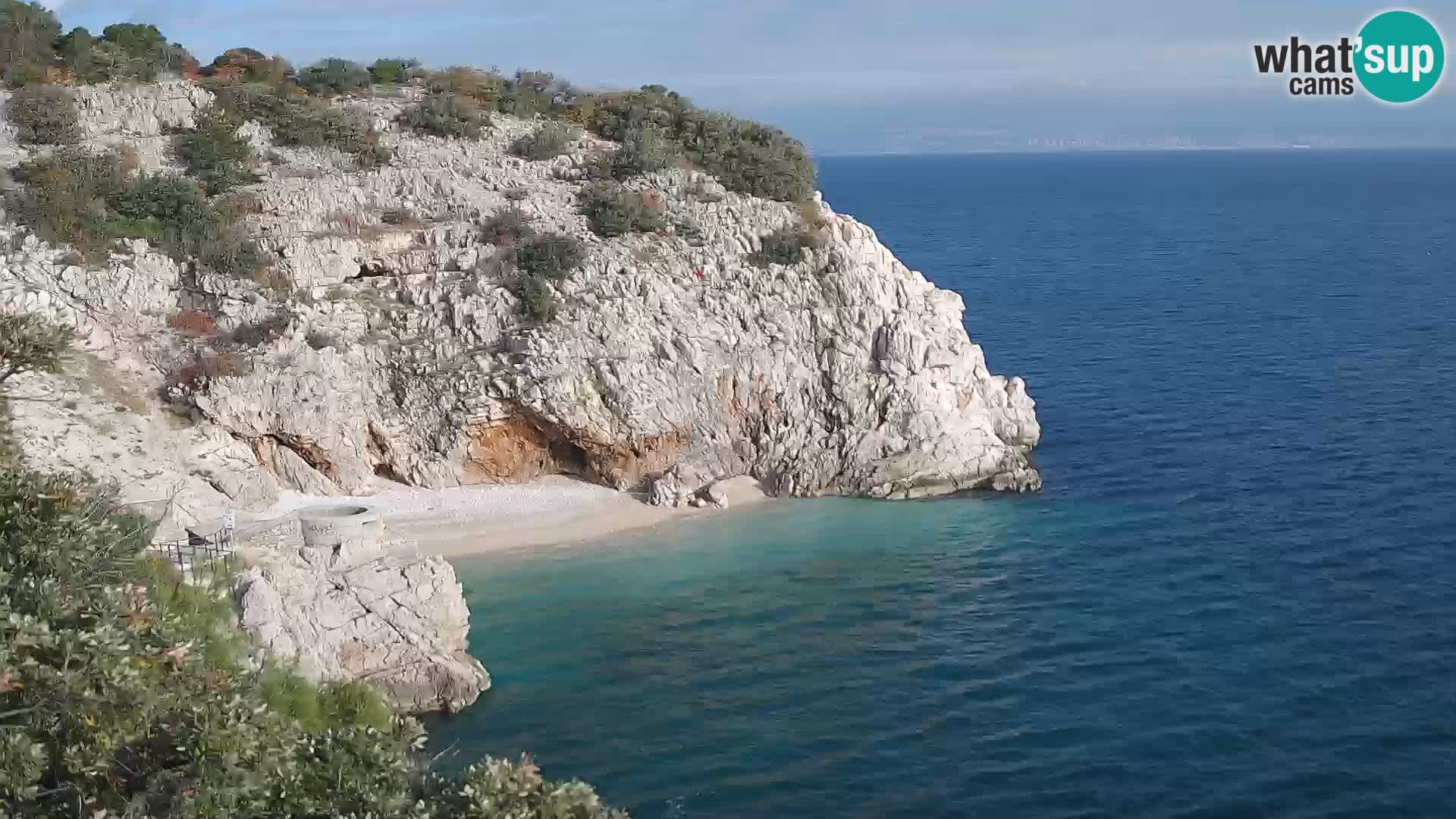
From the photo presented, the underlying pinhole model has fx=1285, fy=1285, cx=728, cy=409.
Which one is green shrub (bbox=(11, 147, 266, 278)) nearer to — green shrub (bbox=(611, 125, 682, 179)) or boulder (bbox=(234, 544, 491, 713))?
green shrub (bbox=(611, 125, 682, 179))

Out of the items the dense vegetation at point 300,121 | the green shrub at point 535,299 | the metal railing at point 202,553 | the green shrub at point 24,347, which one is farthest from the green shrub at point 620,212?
the green shrub at point 24,347

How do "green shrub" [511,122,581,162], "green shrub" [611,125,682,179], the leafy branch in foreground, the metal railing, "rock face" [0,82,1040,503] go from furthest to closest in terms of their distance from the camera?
"green shrub" [511,122,581,162] < "green shrub" [611,125,682,179] < "rock face" [0,82,1040,503] < the metal railing < the leafy branch in foreground

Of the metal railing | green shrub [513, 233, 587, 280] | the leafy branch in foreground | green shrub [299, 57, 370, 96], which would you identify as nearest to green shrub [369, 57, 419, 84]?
green shrub [299, 57, 370, 96]

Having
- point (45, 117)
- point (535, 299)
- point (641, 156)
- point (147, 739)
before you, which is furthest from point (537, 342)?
point (147, 739)

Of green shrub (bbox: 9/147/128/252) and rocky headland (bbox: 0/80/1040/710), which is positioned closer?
rocky headland (bbox: 0/80/1040/710)

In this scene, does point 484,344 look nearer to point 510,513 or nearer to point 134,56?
point 510,513
